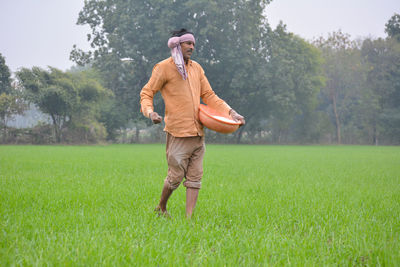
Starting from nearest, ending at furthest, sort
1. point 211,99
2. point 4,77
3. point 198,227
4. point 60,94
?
point 198,227 → point 211,99 → point 60,94 → point 4,77

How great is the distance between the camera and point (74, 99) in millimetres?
26359

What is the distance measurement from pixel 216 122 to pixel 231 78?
1168 inches

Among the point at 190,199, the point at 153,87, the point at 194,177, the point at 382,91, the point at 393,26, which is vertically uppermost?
the point at 393,26

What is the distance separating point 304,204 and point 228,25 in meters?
27.7

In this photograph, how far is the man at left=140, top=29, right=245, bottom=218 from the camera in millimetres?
3998

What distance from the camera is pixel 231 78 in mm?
32906

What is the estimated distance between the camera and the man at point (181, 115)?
13.1 ft

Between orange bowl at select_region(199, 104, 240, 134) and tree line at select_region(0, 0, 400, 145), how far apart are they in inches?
940

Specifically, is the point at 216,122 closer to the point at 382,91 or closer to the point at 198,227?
the point at 198,227

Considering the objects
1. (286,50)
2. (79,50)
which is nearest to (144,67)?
(79,50)

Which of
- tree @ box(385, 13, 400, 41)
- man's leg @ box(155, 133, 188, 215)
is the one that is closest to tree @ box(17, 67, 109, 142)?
man's leg @ box(155, 133, 188, 215)

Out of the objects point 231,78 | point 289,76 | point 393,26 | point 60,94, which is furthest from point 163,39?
point 393,26

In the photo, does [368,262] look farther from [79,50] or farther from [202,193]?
[79,50]

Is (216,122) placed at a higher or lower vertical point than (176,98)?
lower
